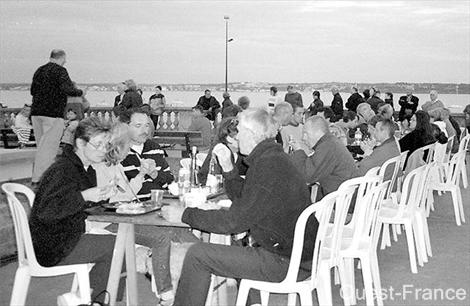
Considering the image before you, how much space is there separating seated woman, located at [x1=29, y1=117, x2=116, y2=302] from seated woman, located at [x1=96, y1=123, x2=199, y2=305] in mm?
139

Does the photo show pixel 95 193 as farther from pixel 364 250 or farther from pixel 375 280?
pixel 375 280

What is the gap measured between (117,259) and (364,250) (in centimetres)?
147

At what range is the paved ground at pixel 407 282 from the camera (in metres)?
4.41

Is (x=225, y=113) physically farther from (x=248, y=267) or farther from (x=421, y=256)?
(x=248, y=267)

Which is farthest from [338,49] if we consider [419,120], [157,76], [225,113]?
[225,113]

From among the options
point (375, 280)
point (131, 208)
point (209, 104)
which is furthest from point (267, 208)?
point (209, 104)

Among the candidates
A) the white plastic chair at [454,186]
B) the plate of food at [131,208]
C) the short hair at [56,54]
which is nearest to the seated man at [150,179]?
the plate of food at [131,208]

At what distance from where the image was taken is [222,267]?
10.8 ft

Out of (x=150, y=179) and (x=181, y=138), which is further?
(x=181, y=138)

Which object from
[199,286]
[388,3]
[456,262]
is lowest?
[456,262]

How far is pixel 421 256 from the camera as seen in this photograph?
17.8 ft

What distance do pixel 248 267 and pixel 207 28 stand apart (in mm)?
20511

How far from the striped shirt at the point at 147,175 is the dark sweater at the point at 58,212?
3.42 feet

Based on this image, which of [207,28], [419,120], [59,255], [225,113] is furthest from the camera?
[207,28]
